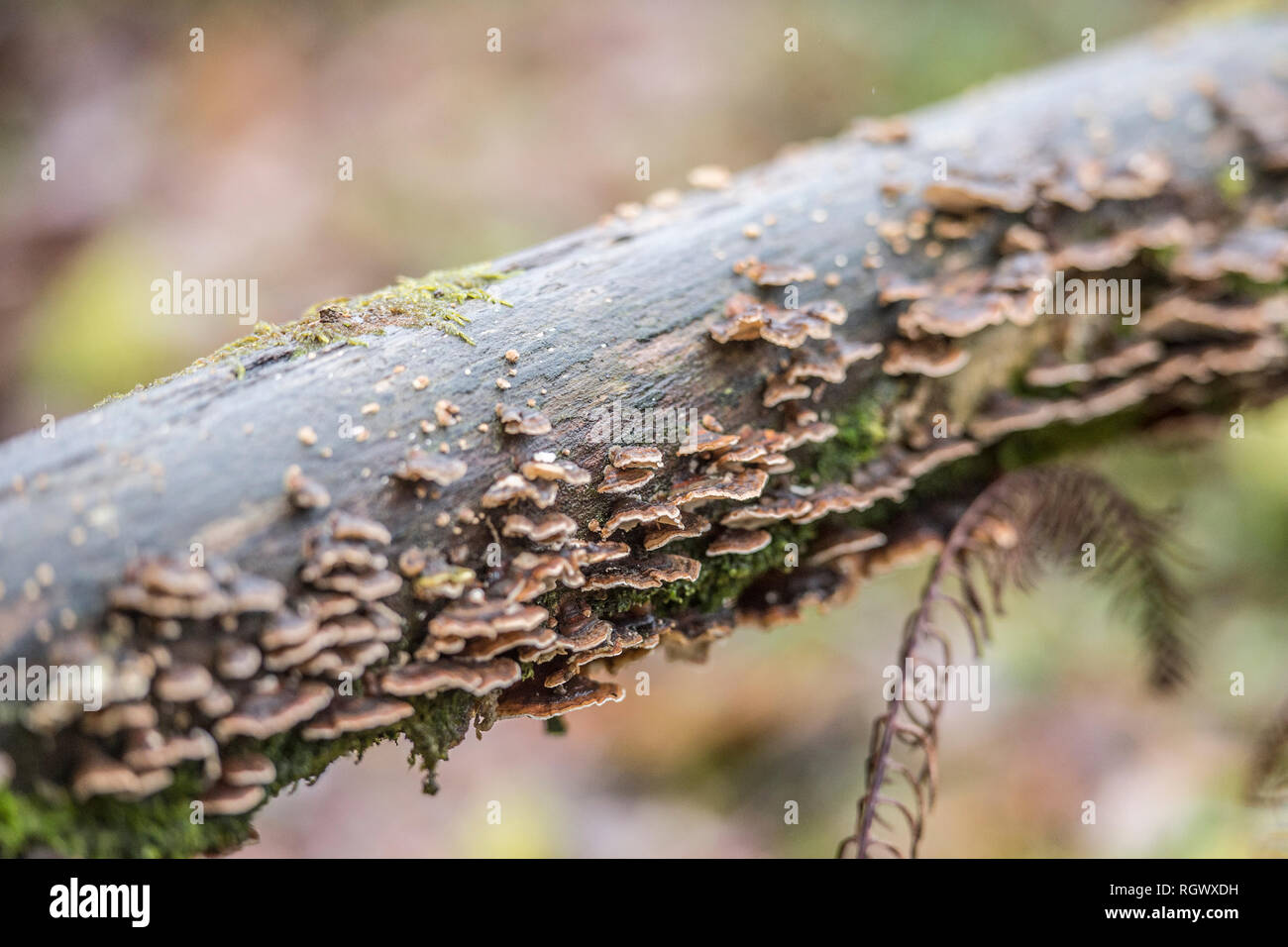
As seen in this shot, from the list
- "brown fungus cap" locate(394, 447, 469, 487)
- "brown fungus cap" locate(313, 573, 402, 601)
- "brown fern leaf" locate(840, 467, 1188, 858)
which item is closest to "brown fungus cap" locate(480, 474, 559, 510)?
"brown fungus cap" locate(394, 447, 469, 487)

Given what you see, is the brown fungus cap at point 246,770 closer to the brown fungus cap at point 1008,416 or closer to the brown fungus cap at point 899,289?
the brown fungus cap at point 899,289

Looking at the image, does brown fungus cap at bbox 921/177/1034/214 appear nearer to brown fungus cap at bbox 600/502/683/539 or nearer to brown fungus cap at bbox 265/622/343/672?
brown fungus cap at bbox 600/502/683/539

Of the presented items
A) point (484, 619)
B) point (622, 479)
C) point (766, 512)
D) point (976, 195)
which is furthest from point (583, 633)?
point (976, 195)

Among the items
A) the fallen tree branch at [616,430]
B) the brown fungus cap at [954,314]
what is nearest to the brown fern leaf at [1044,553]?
the fallen tree branch at [616,430]

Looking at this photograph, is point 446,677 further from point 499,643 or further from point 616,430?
point 616,430
